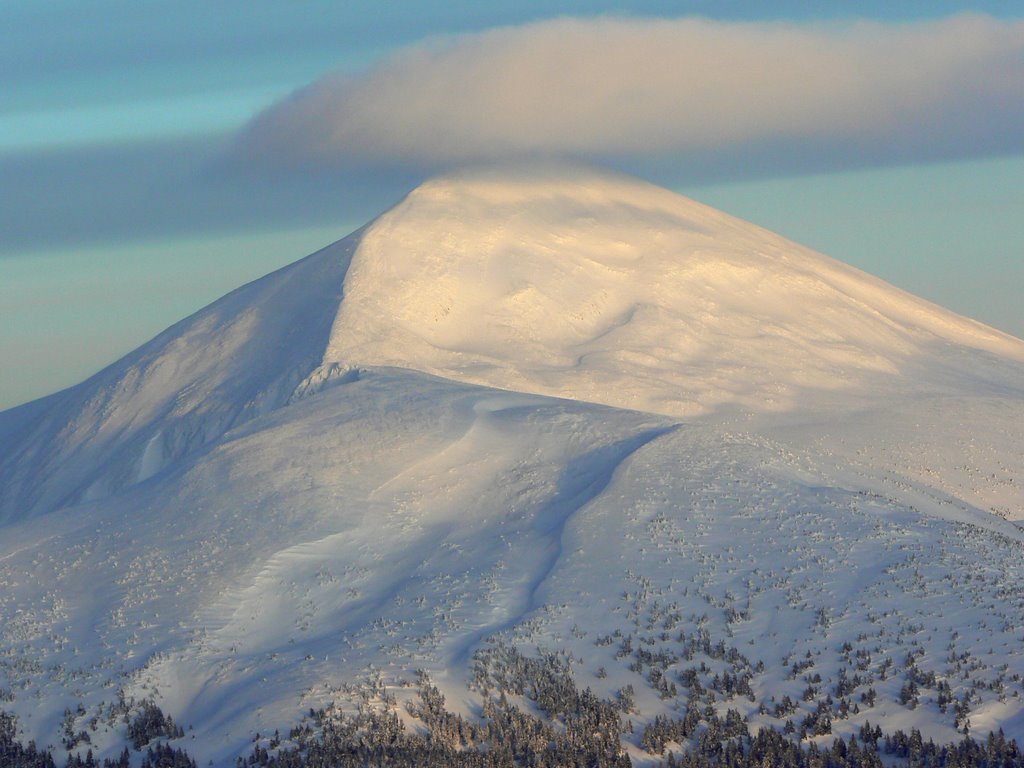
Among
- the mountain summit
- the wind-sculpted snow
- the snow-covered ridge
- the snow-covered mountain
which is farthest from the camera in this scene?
the snow-covered ridge

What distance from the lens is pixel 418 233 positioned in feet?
327

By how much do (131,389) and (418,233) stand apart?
21581 mm

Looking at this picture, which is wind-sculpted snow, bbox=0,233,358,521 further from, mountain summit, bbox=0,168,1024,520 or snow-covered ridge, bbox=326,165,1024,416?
snow-covered ridge, bbox=326,165,1024,416

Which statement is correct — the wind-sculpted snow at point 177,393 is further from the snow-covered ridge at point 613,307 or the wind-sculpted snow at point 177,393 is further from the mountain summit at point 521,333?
A: the snow-covered ridge at point 613,307

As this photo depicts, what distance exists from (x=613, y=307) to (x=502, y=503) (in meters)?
47.2

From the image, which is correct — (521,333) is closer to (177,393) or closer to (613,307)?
(613,307)

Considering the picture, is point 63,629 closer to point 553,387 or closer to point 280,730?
point 280,730

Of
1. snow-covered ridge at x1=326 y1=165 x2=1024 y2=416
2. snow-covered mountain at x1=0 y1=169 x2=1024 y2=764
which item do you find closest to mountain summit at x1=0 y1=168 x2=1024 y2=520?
snow-covered ridge at x1=326 y1=165 x2=1024 y2=416

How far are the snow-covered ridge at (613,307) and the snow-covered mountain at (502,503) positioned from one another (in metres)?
0.33

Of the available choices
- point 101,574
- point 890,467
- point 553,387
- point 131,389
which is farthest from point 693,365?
point 101,574

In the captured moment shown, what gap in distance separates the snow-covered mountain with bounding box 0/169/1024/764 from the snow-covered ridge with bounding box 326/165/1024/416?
1.09 feet

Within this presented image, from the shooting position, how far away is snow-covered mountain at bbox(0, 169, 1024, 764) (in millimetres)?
37750

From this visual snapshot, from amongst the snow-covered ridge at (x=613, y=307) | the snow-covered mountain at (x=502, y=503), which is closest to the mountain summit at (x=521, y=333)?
the snow-covered ridge at (x=613, y=307)

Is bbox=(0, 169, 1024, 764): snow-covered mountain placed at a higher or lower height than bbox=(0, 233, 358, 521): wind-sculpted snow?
lower
